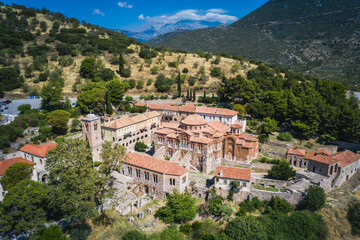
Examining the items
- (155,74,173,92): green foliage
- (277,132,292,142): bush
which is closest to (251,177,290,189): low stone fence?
(277,132,292,142): bush

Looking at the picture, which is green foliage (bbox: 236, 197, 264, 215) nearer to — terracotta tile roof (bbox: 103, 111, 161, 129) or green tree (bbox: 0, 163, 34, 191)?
terracotta tile roof (bbox: 103, 111, 161, 129)

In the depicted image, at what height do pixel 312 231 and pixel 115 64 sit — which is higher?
pixel 115 64

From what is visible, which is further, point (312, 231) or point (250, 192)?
point (250, 192)

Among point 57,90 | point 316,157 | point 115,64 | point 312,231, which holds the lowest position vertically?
point 312,231

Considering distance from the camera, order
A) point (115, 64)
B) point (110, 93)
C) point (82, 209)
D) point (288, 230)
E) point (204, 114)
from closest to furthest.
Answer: point (82, 209)
point (288, 230)
point (204, 114)
point (110, 93)
point (115, 64)

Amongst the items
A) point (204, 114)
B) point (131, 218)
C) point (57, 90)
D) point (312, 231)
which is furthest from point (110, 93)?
point (312, 231)

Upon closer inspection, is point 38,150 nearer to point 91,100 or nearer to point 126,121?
point 126,121

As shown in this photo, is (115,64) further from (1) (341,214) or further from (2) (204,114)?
(1) (341,214)
